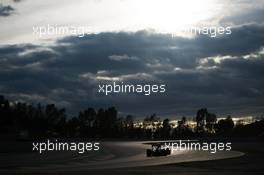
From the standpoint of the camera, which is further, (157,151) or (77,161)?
(157,151)

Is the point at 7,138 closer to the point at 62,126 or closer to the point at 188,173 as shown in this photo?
the point at 62,126

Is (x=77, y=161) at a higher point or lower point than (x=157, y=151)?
lower

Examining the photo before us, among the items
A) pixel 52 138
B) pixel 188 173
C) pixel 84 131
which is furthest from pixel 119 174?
pixel 52 138

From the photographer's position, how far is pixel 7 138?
131000 mm

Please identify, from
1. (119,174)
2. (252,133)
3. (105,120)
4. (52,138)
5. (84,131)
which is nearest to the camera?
(119,174)

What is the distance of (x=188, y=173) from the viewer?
1375 inches

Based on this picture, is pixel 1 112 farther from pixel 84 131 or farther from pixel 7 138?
pixel 84 131

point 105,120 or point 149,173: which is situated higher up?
point 105,120

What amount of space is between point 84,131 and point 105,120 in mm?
9499

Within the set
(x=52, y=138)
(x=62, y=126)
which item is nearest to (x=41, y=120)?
(x=52, y=138)

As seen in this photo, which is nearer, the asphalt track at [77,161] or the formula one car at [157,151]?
Answer: the asphalt track at [77,161]

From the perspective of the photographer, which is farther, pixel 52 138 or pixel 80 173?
pixel 52 138

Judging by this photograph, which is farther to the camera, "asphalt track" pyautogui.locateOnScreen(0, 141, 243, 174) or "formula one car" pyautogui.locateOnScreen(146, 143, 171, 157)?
"formula one car" pyautogui.locateOnScreen(146, 143, 171, 157)

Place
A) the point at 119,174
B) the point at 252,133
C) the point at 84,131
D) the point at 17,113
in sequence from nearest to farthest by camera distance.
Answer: the point at 119,174, the point at 84,131, the point at 252,133, the point at 17,113
